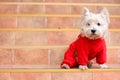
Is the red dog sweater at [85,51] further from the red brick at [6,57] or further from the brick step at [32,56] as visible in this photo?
the red brick at [6,57]

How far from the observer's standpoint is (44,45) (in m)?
3.51

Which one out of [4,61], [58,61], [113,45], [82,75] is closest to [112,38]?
[113,45]

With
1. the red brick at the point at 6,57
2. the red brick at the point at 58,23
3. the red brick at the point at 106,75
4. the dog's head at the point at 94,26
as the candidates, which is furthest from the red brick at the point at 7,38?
the red brick at the point at 106,75

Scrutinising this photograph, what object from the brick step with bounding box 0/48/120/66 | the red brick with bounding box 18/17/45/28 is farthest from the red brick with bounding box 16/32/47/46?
the red brick with bounding box 18/17/45/28

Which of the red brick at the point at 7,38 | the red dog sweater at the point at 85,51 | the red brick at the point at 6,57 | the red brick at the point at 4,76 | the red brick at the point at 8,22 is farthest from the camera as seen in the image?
the red brick at the point at 8,22

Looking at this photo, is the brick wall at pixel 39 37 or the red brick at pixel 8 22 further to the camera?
the red brick at pixel 8 22

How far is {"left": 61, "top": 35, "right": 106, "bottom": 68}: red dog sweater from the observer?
2.94m

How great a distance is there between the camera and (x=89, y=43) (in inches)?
117

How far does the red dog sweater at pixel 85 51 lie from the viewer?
2941mm

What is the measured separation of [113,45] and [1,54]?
3.81 feet

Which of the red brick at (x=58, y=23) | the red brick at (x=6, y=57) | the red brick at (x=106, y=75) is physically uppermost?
the red brick at (x=58, y=23)

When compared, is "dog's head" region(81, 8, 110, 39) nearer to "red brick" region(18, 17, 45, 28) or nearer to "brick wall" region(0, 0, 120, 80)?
"brick wall" region(0, 0, 120, 80)

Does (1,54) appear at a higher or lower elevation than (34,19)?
lower

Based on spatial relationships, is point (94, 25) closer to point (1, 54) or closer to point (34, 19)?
point (1, 54)
